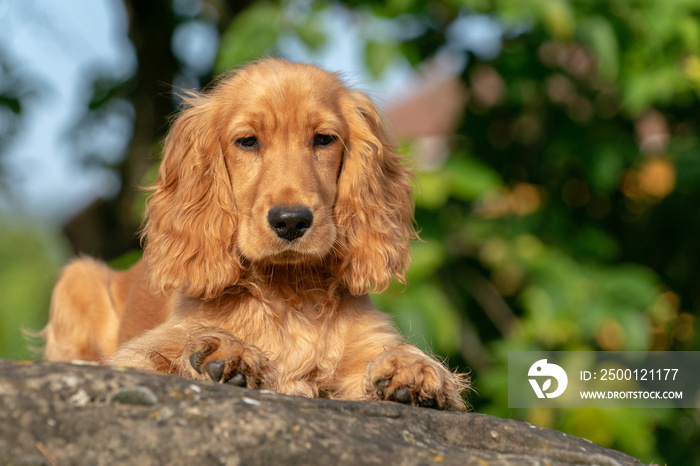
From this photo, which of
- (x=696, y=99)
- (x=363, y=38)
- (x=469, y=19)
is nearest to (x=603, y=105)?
(x=696, y=99)

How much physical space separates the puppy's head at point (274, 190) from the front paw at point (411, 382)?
603 mm

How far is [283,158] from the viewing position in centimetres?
354

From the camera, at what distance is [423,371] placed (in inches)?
121

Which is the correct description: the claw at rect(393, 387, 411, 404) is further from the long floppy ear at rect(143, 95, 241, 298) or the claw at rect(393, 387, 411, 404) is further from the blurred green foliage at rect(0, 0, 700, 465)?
the blurred green foliage at rect(0, 0, 700, 465)

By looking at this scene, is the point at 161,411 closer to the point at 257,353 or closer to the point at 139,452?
the point at 139,452

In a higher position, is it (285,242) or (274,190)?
(274,190)

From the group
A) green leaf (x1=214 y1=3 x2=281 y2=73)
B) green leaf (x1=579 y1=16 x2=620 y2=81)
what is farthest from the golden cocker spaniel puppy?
green leaf (x1=579 y1=16 x2=620 y2=81)

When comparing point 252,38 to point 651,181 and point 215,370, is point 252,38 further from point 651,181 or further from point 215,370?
point 651,181

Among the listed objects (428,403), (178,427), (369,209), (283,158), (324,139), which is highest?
(324,139)

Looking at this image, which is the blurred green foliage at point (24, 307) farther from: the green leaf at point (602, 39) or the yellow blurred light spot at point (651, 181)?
the yellow blurred light spot at point (651, 181)

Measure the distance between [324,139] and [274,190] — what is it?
1.64 feet

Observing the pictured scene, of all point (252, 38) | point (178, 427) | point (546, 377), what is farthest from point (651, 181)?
point (178, 427)

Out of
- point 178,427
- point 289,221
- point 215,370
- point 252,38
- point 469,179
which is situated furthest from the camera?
point 469,179

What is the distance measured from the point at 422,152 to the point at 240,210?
9.02 feet
